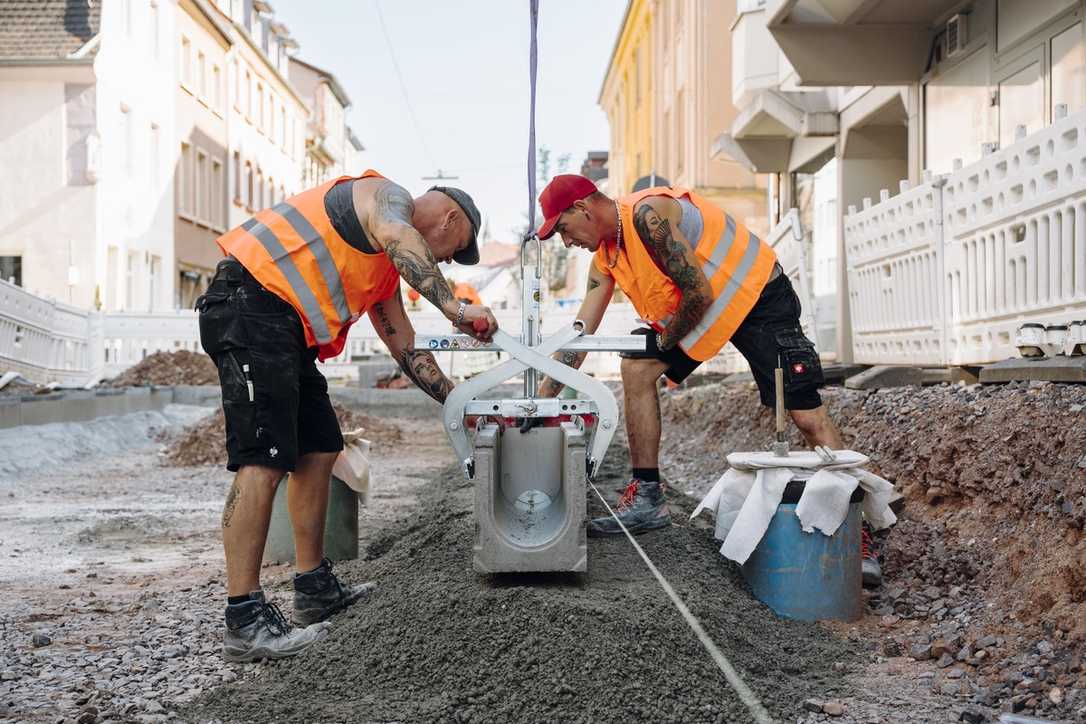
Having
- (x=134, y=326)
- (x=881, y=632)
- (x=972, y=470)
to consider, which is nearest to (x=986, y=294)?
(x=972, y=470)

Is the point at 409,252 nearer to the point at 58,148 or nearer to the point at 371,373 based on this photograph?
the point at 371,373

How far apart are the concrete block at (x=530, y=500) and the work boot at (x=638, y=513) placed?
27.4 inches

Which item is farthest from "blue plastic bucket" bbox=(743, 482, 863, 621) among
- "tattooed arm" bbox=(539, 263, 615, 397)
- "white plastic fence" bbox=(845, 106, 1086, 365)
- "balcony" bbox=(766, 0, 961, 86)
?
"balcony" bbox=(766, 0, 961, 86)

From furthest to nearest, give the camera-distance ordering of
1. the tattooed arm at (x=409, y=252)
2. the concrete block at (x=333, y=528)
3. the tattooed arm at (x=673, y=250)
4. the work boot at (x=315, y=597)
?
1. the concrete block at (x=333, y=528)
2. the tattooed arm at (x=673, y=250)
3. the work boot at (x=315, y=597)
4. the tattooed arm at (x=409, y=252)

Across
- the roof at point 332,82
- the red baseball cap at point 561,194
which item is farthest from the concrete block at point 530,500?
the roof at point 332,82

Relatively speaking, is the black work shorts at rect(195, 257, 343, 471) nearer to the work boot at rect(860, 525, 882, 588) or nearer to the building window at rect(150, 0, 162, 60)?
the work boot at rect(860, 525, 882, 588)

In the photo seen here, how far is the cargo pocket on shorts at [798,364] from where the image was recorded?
459 centimetres

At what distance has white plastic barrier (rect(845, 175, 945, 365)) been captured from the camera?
24.8ft

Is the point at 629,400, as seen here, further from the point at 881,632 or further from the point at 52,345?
the point at 52,345

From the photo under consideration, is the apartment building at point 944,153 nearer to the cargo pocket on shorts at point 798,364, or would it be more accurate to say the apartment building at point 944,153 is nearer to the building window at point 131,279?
the cargo pocket on shorts at point 798,364

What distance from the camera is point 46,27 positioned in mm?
19891

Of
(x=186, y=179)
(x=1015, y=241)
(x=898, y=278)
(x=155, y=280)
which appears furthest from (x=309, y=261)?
(x=186, y=179)

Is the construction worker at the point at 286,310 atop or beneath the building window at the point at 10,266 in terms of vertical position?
beneath

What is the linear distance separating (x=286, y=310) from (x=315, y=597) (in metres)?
1.13
